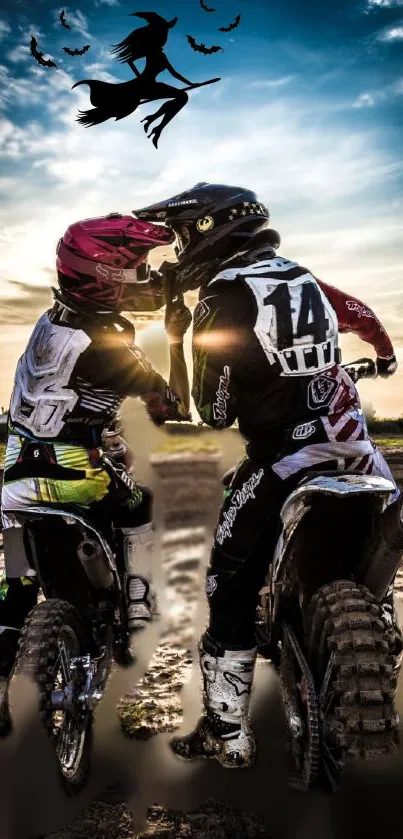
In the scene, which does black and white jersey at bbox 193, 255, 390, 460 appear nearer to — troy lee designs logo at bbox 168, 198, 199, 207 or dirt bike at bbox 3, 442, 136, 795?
troy lee designs logo at bbox 168, 198, 199, 207

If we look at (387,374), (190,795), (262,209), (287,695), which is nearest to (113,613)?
(190,795)

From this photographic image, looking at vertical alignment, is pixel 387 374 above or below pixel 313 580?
above

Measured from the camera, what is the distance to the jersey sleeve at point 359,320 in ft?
12.4

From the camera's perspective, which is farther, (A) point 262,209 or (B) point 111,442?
(B) point 111,442

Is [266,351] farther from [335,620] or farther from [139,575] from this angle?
[139,575]

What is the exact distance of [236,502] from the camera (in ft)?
10.1

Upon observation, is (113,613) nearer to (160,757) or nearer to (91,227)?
(160,757)

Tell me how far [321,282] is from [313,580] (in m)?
1.54

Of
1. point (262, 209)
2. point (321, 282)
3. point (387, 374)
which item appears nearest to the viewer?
point (262, 209)

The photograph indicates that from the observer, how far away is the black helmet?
3.37m

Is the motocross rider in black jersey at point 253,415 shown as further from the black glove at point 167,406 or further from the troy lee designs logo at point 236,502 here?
the black glove at point 167,406

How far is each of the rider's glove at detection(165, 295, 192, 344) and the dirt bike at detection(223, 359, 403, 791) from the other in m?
1.12

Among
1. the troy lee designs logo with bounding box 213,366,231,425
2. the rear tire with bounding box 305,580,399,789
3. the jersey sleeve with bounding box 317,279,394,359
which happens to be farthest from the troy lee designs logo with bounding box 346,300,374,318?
the rear tire with bounding box 305,580,399,789

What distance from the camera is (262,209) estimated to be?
3480mm
